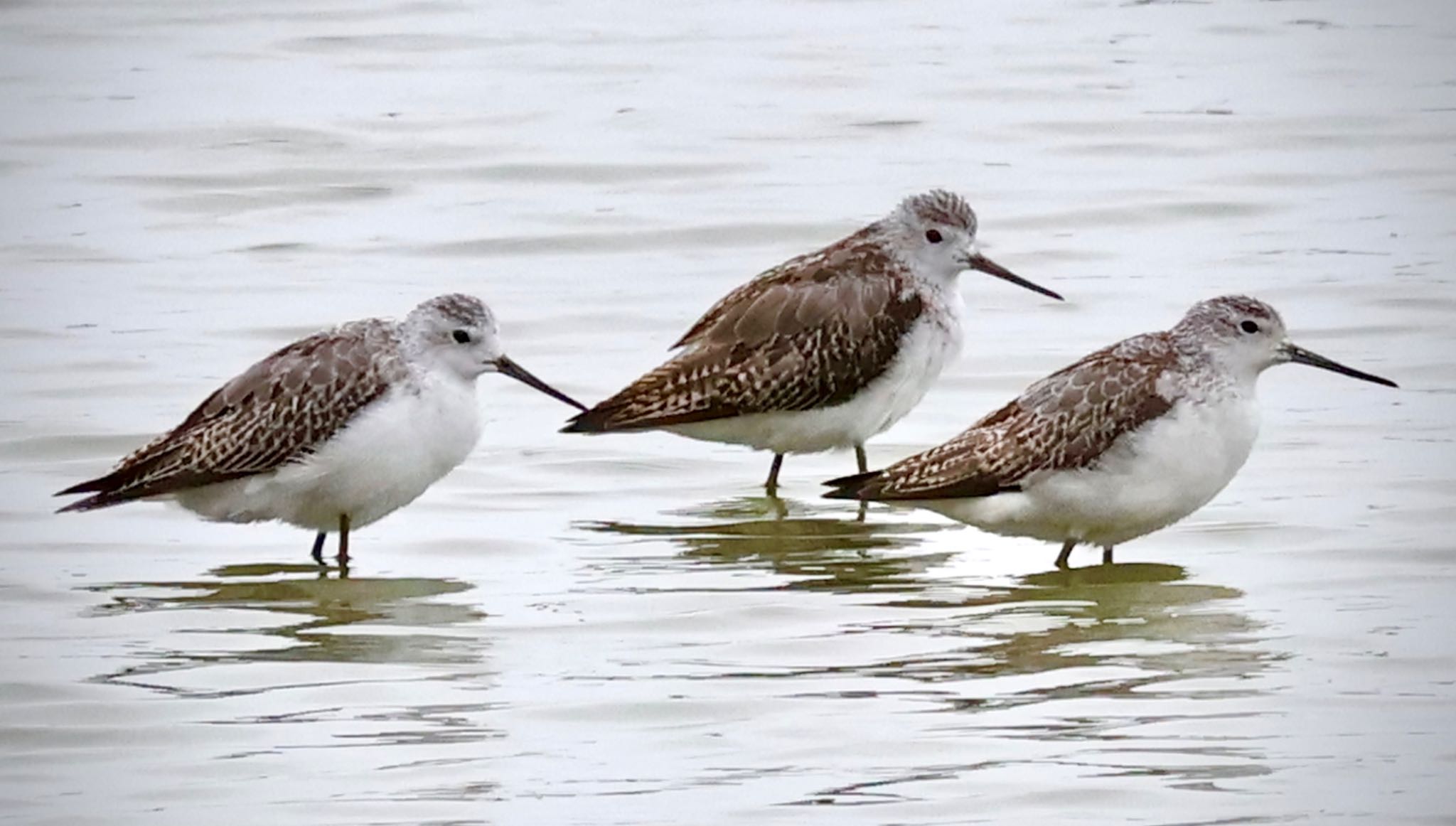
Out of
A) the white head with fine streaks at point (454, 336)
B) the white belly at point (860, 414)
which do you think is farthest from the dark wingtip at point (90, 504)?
the white belly at point (860, 414)

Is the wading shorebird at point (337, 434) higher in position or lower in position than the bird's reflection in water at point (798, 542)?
higher

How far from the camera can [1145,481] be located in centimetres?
1084

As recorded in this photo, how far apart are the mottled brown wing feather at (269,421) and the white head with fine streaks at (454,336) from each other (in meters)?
0.11

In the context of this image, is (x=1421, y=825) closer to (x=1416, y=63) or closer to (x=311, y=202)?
(x=311, y=202)

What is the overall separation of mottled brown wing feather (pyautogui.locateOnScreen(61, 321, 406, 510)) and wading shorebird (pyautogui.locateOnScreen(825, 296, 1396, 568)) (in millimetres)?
2019

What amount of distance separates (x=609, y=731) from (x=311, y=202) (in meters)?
10.3

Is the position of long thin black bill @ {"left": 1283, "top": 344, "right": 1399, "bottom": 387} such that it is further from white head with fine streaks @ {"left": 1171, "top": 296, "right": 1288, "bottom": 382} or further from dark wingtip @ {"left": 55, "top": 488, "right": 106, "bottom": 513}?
dark wingtip @ {"left": 55, "top": 488, "right": 106, "bottom": 513}

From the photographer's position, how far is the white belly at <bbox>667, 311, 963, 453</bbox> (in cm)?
1290

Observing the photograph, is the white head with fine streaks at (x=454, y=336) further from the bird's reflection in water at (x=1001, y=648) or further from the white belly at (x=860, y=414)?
the white belly at (x=860, y=414)

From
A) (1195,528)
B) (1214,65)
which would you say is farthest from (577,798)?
(1214,65)

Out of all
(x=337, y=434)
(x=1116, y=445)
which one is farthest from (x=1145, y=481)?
(x=337, y=434)

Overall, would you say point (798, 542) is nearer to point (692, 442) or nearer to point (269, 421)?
point (692, 442)

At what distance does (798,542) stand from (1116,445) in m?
1.74

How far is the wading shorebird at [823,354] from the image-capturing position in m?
12.9
